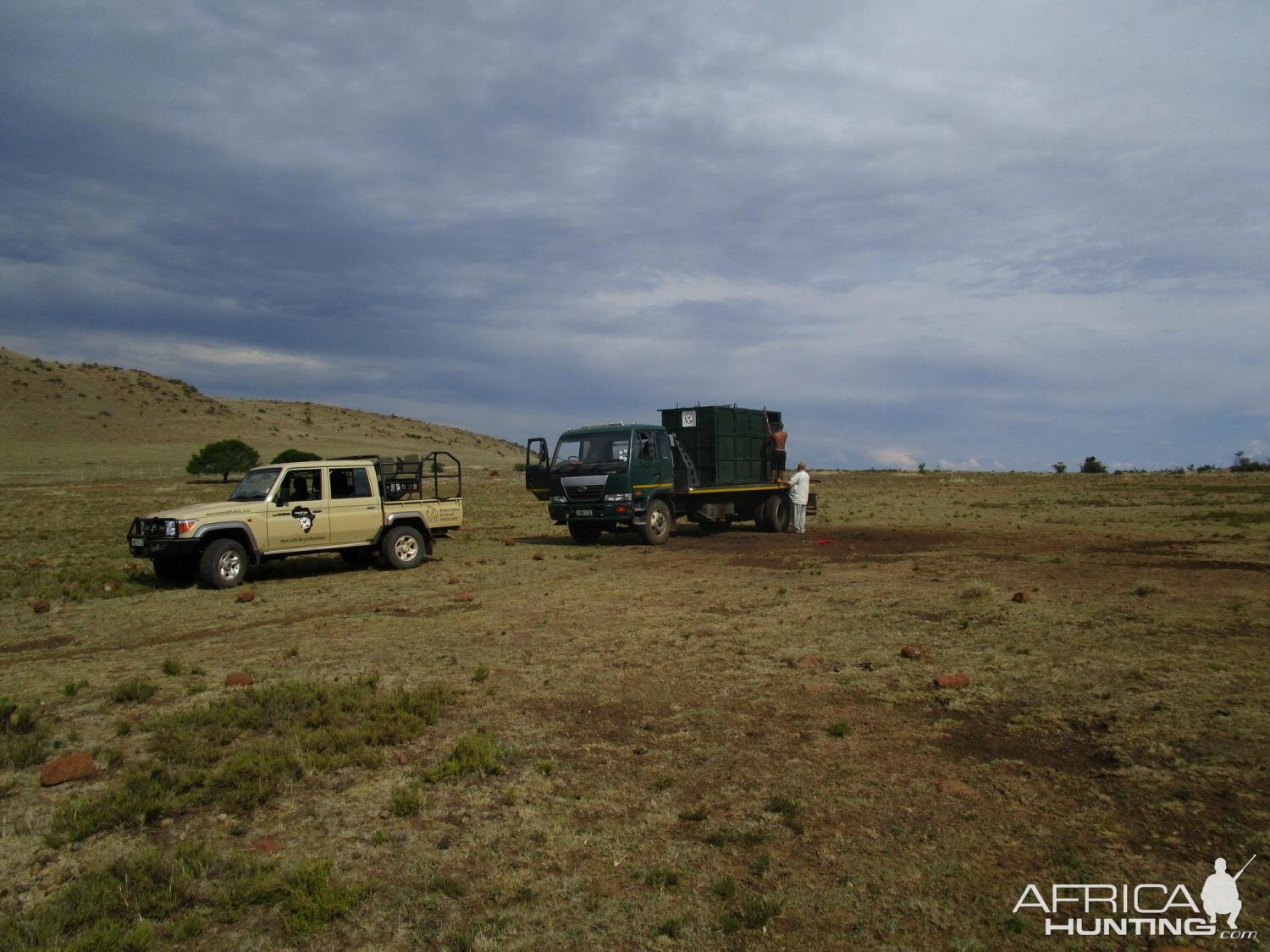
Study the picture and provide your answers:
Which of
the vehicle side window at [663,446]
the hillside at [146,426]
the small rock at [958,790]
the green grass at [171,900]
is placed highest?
the hillside at [146,426]

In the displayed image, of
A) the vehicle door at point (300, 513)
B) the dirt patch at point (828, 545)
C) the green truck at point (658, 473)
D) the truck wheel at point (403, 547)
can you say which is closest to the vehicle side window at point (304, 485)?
the vehicle door at point (300, 513)

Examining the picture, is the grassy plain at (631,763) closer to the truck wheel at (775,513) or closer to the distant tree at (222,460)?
the truck wheel at (775,513)

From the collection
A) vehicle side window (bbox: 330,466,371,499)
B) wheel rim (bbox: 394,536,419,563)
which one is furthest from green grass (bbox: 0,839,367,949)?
wheel rim (bbox: 394,536,419,563)

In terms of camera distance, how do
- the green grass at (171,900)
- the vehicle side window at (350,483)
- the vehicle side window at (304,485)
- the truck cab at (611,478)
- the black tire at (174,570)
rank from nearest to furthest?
the green grass at (171,900) → the black tire at (174,570) → the vehicle side window at (304,485) → the vehicle side window at (350,483) → the truck cab at (611,478)

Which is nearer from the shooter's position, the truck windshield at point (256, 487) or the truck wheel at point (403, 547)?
the truck windshield at point (256, 487)

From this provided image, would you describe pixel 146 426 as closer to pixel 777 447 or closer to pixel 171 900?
pixel 777 447

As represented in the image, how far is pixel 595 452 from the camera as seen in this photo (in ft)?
65.3

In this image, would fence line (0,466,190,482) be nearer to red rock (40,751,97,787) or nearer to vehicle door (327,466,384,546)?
vehicle door (327,466,384,546)

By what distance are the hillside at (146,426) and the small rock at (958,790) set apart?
65.1 meters

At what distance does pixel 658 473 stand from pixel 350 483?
7238 millimetres

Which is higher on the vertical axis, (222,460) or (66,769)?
(222,460)

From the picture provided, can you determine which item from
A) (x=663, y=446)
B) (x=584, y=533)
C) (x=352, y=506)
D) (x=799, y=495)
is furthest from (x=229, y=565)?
(x=799, y=495)

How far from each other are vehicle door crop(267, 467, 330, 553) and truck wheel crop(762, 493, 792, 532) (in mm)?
12582

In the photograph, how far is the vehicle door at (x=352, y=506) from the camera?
16.0m
